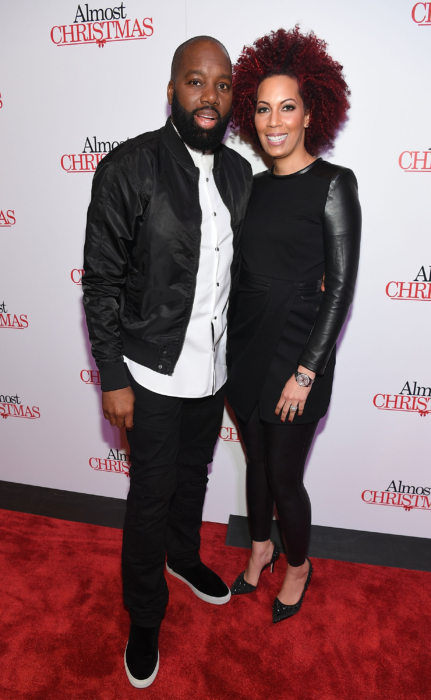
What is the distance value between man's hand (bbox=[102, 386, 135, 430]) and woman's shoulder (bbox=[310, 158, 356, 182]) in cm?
90

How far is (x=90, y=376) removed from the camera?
2.42 metres

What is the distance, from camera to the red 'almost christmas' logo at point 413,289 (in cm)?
198

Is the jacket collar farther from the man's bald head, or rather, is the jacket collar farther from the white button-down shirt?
the man's bald head

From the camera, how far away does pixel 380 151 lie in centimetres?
185

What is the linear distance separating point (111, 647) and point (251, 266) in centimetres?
144

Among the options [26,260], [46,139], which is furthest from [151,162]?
[26,260]

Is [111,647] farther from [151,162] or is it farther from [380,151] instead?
[380,151]

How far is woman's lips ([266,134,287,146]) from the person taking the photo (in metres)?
1.52

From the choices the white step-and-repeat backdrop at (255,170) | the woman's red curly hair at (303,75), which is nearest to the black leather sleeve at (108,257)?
the woman's red curly hair at (303,75)

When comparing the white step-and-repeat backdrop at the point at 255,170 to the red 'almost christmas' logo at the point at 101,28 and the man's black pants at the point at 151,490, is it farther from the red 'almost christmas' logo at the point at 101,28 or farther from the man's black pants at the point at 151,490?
the man's black pants at the point at 151,490

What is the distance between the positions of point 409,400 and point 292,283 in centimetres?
96

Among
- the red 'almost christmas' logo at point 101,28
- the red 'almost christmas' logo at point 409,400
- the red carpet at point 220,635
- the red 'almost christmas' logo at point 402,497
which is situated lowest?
the red carpet at point 220,635

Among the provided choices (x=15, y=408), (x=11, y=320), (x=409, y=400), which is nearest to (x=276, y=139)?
(x=409, y=400)

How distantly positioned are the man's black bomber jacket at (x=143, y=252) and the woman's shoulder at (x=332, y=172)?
306 millimetres
